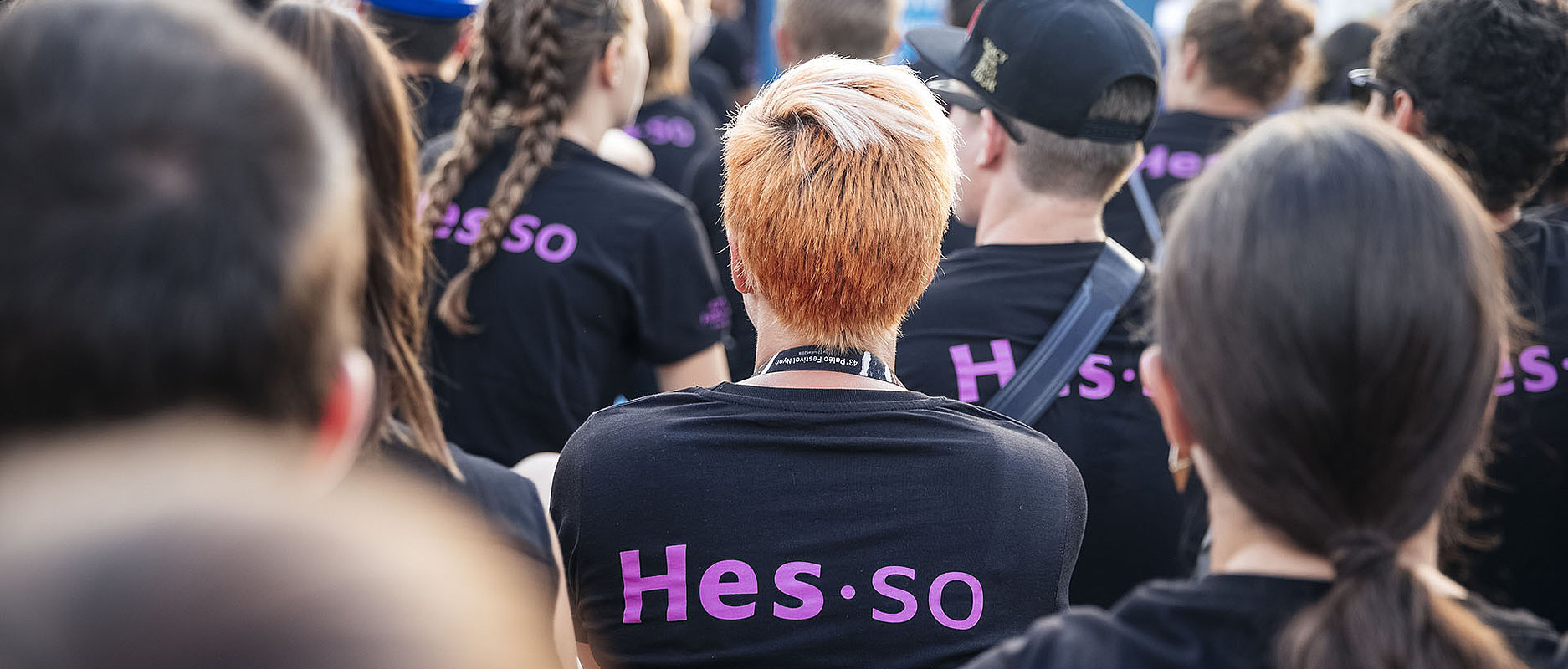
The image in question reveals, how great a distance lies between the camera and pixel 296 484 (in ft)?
2.98

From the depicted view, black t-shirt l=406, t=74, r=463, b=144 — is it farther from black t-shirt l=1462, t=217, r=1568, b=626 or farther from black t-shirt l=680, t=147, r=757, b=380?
black t-shirt l=1462, t=217, r=1568, b=626

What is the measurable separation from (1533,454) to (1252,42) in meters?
2.23

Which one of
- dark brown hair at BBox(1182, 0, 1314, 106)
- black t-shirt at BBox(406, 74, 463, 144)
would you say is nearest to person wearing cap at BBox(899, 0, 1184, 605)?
black t-shirt at BBox(406, 74, 463, 144)

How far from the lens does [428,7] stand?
3.50m

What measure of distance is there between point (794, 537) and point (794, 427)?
0.16 m

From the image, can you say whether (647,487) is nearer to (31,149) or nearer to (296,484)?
(296,484)

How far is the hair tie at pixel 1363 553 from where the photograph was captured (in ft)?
3.54

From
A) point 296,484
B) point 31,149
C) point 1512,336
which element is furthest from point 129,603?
point 1512,336

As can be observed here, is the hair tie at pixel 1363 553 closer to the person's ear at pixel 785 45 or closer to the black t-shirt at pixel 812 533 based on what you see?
the black t-shirt at pixel 812 533

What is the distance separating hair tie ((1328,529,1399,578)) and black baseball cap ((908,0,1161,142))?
181cm

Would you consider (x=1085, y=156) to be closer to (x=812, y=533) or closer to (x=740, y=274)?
(x=740, y=274)

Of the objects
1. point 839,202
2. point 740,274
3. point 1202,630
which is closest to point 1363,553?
point 1202,630

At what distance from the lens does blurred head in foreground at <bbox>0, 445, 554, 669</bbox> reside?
2.44 ft

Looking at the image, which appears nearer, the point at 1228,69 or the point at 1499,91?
the point at 1499,91
